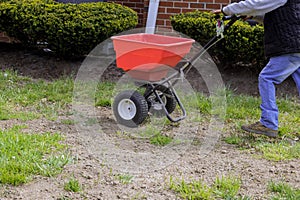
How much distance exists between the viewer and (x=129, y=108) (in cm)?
466

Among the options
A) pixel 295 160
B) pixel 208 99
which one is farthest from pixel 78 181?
pixel 208 99

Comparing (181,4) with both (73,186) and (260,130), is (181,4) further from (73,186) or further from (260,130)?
(73,186)

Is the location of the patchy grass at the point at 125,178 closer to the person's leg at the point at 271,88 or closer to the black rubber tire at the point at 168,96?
the black rubber tire at the point at 168,96

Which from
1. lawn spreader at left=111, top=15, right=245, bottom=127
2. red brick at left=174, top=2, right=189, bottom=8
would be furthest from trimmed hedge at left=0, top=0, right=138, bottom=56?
lawn spreader at left=111, top=15, right=245, bottom=127

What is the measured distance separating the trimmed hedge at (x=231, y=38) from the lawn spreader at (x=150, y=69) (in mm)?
1468

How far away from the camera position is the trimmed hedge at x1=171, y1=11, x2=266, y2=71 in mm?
5930

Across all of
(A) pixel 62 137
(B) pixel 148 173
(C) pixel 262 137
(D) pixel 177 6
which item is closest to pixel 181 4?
(D) pixel 177 6

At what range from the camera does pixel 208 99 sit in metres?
5.64

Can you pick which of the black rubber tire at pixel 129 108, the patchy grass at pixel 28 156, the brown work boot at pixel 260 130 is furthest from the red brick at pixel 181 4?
the patchy grass at pixel 28 156

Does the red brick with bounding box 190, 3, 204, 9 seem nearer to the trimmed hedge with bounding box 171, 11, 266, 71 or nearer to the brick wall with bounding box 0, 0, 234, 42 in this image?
the brick wall with bounding box 0, 0, 234, 42

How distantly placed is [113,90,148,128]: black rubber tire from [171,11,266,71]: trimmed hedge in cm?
201

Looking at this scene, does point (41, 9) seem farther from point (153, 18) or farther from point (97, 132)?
point (97, 132)

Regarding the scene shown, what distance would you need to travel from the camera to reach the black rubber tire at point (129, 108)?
4.49 meters

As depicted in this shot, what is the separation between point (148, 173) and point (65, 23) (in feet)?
10.8
